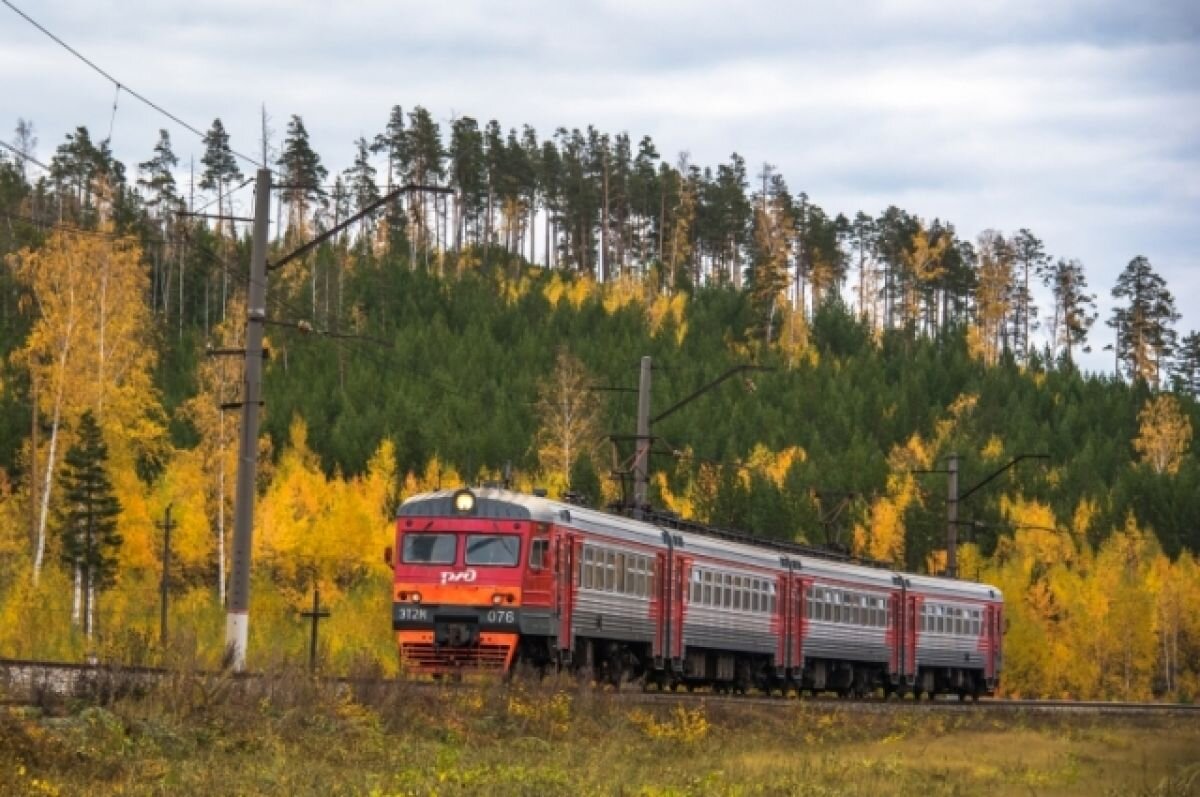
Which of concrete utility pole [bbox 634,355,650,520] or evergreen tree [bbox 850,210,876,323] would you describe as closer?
concrete utility pole [bbox 634,355,650,520]

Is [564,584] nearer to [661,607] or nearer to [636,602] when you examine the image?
[636,602]

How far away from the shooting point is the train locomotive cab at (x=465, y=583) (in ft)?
95.4

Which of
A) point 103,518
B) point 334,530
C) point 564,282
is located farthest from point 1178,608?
point 564,282

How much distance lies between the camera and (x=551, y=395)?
101688 mm

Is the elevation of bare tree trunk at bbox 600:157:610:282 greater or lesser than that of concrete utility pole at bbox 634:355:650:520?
greater

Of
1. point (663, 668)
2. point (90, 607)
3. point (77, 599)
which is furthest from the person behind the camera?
point (90, 607)

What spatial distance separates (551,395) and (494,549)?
237ft

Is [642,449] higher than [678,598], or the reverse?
[642,449]

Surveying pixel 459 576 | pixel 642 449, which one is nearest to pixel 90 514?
pixel 642 449

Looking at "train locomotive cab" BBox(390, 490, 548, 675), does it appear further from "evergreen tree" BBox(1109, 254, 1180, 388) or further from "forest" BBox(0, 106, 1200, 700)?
"evergreen tree" BBox(1109, 254, 1180, 388)

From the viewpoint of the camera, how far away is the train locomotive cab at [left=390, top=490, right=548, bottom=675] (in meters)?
29.1

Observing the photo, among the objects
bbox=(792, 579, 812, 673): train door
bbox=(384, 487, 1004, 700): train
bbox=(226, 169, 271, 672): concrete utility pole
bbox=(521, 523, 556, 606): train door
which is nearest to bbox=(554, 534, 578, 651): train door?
bbox=(384, 487, 1004, 700): train

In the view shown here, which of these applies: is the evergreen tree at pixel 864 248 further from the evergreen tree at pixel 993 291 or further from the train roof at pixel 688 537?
the train roof at pixel 688 537

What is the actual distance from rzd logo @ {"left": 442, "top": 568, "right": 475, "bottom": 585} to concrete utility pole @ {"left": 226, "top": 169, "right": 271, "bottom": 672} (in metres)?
4.51
